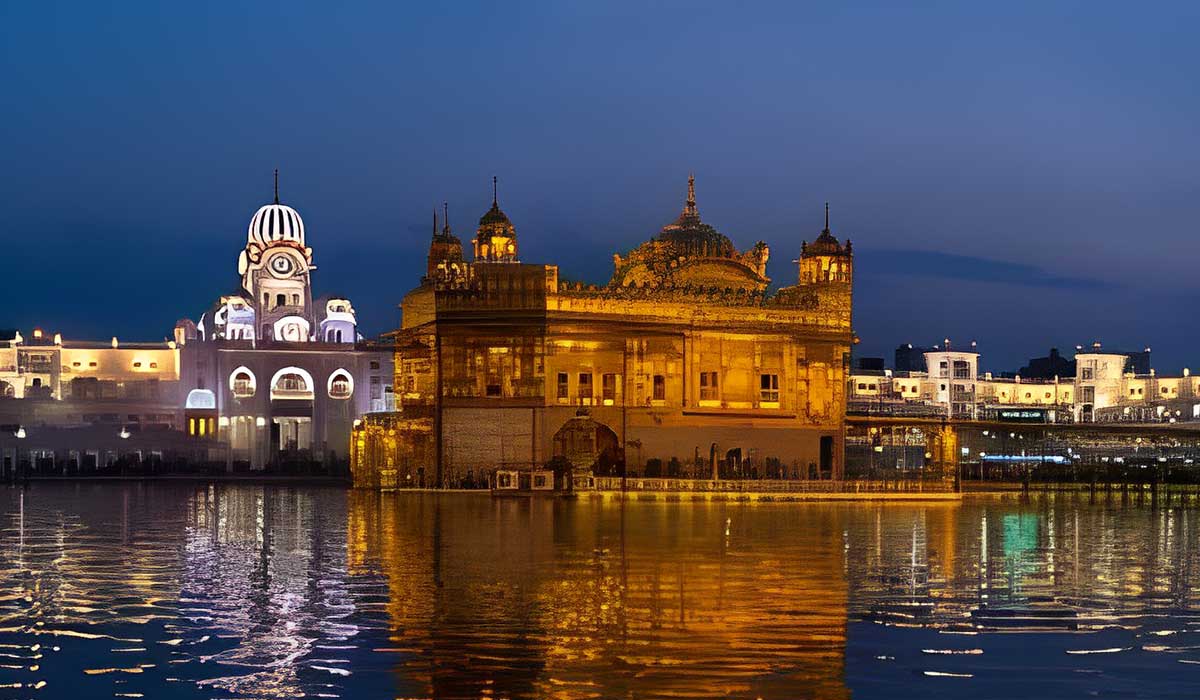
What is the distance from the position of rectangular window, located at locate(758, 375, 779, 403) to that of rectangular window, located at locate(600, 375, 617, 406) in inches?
285

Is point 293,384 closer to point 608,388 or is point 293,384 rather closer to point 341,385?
→ point 341,385

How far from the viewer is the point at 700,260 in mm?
78938

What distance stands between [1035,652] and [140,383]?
91.9 metres

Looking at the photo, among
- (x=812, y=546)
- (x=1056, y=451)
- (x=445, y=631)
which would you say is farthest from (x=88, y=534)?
(x=1056, y=451)

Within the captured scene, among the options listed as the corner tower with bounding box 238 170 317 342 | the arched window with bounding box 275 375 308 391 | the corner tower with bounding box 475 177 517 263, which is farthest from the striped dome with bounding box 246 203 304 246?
the corner tower with bounding box 475 177 517 263

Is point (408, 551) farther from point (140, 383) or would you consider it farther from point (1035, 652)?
point (140, 383)

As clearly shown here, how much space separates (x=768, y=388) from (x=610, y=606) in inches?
1958

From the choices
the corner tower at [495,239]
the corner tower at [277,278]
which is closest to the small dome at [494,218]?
the corner tower at [495,239]

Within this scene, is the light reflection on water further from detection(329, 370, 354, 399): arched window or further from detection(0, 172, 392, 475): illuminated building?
detection(329, 370, 354, 399): arched window

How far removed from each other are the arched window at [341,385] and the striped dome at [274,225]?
413 inches

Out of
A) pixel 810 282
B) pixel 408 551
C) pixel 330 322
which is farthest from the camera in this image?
pixel 330 322

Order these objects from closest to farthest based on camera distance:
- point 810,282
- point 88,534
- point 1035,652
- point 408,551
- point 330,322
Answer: point 1035,652 → point 408,551 → point 88,534 → point 810,282 → point 330,322

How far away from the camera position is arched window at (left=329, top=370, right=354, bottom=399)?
3898 inches

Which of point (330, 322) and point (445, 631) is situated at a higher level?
point (330, 322)
